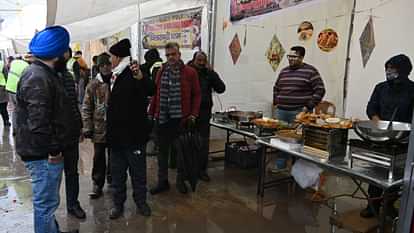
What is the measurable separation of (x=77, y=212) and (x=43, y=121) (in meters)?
1.40

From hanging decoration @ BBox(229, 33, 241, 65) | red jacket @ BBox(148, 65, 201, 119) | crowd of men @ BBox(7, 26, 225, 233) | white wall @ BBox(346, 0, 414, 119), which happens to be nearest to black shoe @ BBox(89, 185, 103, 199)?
crowd of men @ BBox(7, 26, 225, 233)

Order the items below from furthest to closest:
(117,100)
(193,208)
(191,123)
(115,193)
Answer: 1. (191,123)
2. (193,208)
3. (115,193)
4. (117,100)

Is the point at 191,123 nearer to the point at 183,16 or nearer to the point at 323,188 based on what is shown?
the point at 323,188

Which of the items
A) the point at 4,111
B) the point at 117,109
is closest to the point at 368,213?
the point at 117,109

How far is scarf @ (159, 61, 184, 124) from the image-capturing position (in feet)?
11.5

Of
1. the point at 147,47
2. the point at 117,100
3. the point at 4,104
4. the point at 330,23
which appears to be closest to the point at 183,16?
the point at 147,47

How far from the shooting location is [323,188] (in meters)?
4.03

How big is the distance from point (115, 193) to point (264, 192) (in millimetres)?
1661

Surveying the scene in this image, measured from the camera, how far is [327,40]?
5.12m

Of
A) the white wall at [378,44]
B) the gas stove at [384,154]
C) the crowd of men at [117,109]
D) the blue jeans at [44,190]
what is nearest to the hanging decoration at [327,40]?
the white wall at [378,44]

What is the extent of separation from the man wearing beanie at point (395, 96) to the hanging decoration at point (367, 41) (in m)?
1.57

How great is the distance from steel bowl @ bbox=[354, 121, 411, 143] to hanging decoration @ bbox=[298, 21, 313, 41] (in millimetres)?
2846

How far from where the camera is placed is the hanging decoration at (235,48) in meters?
5.32

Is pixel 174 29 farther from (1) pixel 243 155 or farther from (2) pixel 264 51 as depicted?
(1) pixel 243 155
